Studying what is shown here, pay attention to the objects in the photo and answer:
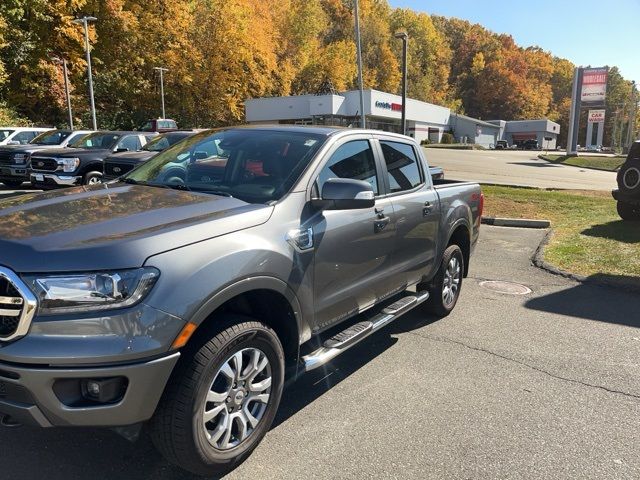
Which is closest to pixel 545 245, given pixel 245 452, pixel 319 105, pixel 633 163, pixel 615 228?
pixel 615 228

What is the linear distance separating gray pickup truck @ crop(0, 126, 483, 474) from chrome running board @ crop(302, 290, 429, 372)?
0.01 m

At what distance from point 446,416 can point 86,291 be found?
8.09 feet

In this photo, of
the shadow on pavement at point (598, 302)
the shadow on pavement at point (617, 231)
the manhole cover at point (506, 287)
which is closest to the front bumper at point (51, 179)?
the manhole cover at point (506, 287)

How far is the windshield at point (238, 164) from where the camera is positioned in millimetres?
3529

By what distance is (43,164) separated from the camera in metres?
12.9

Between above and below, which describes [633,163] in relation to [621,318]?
above

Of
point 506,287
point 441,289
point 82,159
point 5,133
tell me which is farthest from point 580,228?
point 5,133

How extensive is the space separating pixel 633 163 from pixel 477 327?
7453 mm

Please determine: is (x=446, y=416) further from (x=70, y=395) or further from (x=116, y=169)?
(x=116, y=169)

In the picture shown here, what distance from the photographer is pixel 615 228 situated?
10.7m

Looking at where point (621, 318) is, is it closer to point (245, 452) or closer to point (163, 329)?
point (245, 452)

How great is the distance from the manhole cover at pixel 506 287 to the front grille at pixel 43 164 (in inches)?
413

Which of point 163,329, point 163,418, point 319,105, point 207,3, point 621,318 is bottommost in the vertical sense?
point 621,318

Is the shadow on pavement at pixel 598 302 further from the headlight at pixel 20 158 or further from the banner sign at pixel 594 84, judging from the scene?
the banner sign at pixel 594 84
